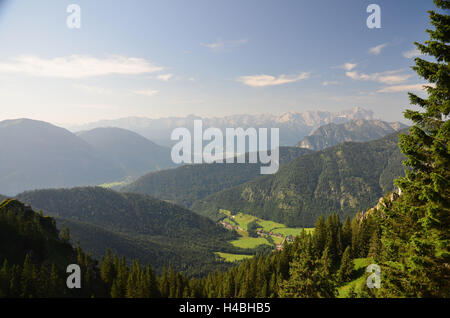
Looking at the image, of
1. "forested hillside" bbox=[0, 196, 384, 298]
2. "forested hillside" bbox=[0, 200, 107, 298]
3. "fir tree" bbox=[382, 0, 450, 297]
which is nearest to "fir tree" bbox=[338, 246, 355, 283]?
"forested hillside" bbox=[0, 196, 384, 298]

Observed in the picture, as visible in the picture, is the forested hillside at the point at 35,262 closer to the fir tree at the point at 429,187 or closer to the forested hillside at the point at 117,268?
the forested hillside at the point at 117,268

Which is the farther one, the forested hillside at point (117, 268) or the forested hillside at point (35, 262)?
the forested hillside at point (117, 268)

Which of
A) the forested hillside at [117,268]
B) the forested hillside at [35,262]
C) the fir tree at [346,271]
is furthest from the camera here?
the fir tree at [346,271]

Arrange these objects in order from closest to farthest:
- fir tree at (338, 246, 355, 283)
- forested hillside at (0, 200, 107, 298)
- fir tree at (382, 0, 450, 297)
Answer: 1. fir tree at (382, 0, 450, 297)
2. forested hillside at (0, 200, 107, 298)
3. fir tree at (338, 246, 355, 283)

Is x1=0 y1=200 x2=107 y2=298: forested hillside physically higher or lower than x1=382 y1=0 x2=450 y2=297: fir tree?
lower

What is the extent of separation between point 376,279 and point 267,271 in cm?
5624

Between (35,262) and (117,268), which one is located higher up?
(35,262)

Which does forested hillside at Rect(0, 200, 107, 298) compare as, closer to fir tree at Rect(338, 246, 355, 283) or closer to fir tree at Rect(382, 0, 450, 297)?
fir tree at Rect(382, 0, 450, 297)

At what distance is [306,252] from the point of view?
30969 mm

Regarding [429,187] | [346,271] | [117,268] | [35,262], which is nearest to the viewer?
[429,187]

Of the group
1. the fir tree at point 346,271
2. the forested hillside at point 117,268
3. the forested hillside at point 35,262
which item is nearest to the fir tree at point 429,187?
the forested hillside at point 117,268

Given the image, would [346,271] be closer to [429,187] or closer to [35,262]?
[429,187]

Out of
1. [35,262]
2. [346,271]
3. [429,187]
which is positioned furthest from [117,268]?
[429,187]

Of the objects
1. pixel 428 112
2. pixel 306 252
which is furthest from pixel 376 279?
pixel 428 112
